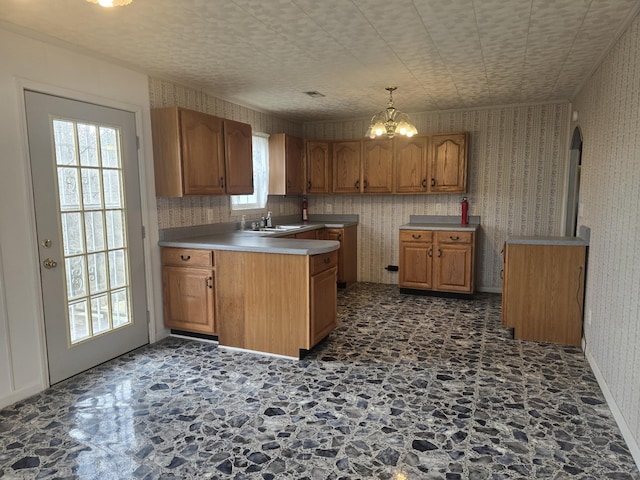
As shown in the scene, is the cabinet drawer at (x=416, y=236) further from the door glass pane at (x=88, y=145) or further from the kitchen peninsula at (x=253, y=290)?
the door glass pane at (x=88, y=145)

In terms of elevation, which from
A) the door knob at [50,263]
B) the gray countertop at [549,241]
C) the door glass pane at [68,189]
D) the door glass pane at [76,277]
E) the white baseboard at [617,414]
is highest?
the door glass pane at [68,189]

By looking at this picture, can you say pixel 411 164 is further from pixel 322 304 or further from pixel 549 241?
pixel 322 304

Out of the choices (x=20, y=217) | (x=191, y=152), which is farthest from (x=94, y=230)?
(x=191, y=152)

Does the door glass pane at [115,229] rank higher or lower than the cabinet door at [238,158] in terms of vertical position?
lower

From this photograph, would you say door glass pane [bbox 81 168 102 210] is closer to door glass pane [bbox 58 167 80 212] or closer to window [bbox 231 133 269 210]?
door glass pane [bbox 58 167 80 212]

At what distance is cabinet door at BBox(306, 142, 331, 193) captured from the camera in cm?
599

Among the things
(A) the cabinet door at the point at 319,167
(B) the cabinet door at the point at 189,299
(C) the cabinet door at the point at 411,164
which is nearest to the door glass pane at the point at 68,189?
(B) the cabinet door at the point at 189,299

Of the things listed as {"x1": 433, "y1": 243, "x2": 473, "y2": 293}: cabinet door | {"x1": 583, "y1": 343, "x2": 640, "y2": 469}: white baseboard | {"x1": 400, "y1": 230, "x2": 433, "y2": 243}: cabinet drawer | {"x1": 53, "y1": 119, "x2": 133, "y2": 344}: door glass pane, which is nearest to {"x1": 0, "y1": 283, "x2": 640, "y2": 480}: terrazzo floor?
{"x1": 583, "y1": 343, "x2": 640, "y2": 469}: white baseboard

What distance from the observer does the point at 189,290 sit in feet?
12.3

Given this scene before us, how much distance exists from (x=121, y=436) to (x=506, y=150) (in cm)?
513

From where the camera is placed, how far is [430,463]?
2.06m

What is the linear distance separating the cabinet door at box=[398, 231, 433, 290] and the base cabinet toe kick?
1.93 metres

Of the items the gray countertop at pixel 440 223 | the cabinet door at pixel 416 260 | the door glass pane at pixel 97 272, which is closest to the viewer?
the door glass pane at pixel 97 272

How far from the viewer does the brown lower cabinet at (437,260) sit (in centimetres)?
511
